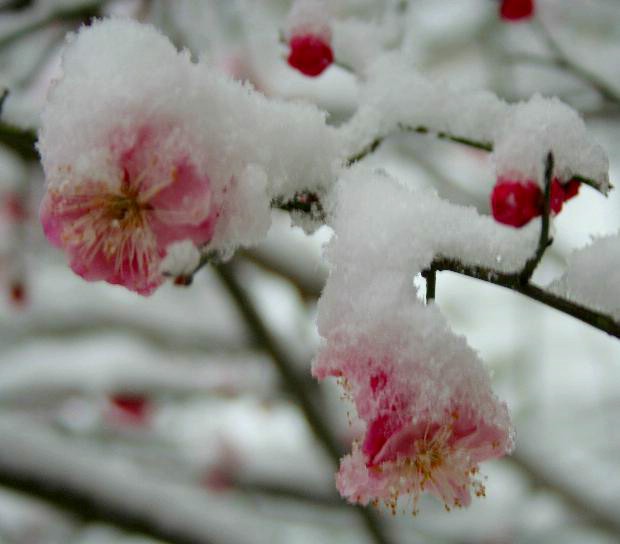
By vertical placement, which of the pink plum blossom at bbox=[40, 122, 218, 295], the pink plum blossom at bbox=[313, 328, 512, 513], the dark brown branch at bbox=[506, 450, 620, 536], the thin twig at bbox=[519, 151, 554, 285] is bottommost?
the pink plum blossom at bbox=[313, 328, 512, 513]

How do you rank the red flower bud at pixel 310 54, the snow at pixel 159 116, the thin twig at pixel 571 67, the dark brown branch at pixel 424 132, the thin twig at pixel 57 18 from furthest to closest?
the thin twig at pixel 57 18 → the thin twig at pixel 571 67 → the red flower bud at pixel 310 54 → the dark brown branch at pixel 424 132 → the snow at pixel 159 116

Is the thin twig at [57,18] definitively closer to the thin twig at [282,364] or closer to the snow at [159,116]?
the thin twig at [282,364]

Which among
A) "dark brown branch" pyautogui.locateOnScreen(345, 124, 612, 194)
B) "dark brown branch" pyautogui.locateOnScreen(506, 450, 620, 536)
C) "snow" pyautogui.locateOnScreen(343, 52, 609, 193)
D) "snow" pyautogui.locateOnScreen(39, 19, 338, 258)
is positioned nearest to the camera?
"snow" pyautogui.locateOnScreen(39, 19, 338, 258)

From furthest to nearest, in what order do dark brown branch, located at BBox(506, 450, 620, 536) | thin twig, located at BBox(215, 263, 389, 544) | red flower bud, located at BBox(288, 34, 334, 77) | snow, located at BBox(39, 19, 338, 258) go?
dark brown branch, located at BBox(506, 450, 620, 536) < thin twig, located at BBox(215, 263, 389, 544) < red flower bud, located at BBox(288, 34, 334, 77) < snow, located at BBox(39, 19, 338, 258)

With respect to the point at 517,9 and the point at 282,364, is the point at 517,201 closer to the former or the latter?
the point at 517,9

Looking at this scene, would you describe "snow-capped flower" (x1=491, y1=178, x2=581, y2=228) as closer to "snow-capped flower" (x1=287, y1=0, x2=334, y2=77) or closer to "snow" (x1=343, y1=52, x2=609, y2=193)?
"snow" (x1=343, y1=52, x2=609, y2=193)

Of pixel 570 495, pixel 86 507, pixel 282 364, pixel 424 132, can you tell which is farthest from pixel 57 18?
pixel 570 495

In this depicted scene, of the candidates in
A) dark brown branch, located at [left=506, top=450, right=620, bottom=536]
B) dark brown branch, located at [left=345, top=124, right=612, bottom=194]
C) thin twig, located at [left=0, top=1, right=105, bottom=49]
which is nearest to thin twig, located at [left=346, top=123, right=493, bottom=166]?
dark brown branch, located at [left=345, top=124, right=612, bottom=194]

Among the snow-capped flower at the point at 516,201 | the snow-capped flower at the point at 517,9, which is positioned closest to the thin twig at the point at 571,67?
the snow-capped flower at the point at 517,9
